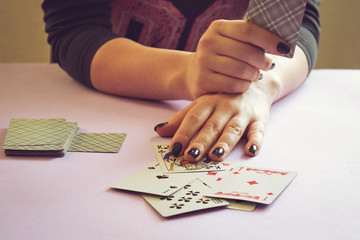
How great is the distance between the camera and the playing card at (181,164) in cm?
Result: 85

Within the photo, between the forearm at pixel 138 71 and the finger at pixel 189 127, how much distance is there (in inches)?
7.9

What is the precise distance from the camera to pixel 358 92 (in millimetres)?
1374

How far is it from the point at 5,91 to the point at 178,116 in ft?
2.23

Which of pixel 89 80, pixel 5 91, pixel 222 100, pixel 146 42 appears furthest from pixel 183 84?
pixel 5 91

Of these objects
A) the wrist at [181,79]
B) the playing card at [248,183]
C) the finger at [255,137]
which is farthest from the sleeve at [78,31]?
the playing card at [248,183]

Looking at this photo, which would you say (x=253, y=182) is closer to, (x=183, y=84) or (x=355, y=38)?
(x=183, y=84)

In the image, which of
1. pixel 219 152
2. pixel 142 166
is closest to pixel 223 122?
pixel 219 152

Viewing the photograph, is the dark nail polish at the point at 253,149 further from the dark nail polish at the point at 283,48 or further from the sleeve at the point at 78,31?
the sleeve at the point at 78,31

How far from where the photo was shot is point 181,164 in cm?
88

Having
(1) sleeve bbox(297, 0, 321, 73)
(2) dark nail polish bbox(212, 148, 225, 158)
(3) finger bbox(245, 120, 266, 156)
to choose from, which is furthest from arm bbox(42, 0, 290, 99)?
(1) sleeve bbox(297, 0, 321, 73)

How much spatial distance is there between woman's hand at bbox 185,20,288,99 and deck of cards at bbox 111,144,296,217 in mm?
256

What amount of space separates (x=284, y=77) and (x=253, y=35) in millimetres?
376

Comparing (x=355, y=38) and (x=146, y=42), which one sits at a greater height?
(x=355, y=38)

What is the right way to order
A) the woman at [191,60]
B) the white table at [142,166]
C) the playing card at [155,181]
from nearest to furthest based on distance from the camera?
the white table at [142,166] → the playing card at [155,181] → the woman at [191,60]
